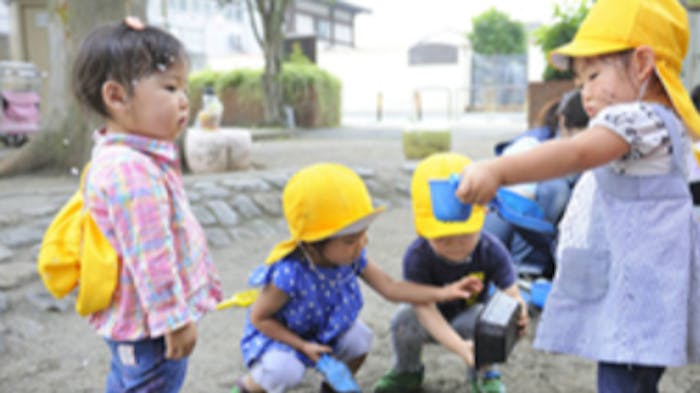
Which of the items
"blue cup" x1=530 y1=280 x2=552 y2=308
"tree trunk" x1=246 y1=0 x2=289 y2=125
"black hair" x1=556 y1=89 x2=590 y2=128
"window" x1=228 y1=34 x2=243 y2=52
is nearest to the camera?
"blue cup" x1=530 y1=280 x2=552 y2=308

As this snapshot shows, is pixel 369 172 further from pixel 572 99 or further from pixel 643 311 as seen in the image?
pixel 643 311

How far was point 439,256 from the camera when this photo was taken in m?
2.18

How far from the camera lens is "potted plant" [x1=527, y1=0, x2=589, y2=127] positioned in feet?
22.2

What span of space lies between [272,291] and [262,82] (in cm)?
1125

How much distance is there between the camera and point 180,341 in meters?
1.49

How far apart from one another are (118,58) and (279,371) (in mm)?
1020

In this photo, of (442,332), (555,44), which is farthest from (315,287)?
(555,44)

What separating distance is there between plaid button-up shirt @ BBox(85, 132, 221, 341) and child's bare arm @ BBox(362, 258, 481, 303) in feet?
2.34

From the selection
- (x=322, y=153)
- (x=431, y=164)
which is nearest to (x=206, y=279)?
(x=431, y=164)

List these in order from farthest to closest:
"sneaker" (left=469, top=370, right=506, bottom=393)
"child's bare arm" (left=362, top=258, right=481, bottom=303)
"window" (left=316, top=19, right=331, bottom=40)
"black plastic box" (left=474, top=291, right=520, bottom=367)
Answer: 1. "window" (left=316, top=19, right=331, bottom=40)
2. "sneaker" (left=469, top=370, right=506, bottom=393)
3. "child's bare arm" (left=362, top=258, right=481, bottom=303)
4. "black plastic box" (left=474, top=291, right=520, bottom=367)

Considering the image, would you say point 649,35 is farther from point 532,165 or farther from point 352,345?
point 352,345

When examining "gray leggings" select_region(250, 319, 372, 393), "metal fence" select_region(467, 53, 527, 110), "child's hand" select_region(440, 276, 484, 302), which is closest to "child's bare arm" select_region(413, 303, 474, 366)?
"child's hand" select_region(440, 276, 484, 302)

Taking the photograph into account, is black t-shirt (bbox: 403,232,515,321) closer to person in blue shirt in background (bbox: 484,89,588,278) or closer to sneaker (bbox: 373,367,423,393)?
sneaker (bbox: 373,367,423,393)

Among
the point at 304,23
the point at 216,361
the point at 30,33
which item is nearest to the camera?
the point at 216,361
